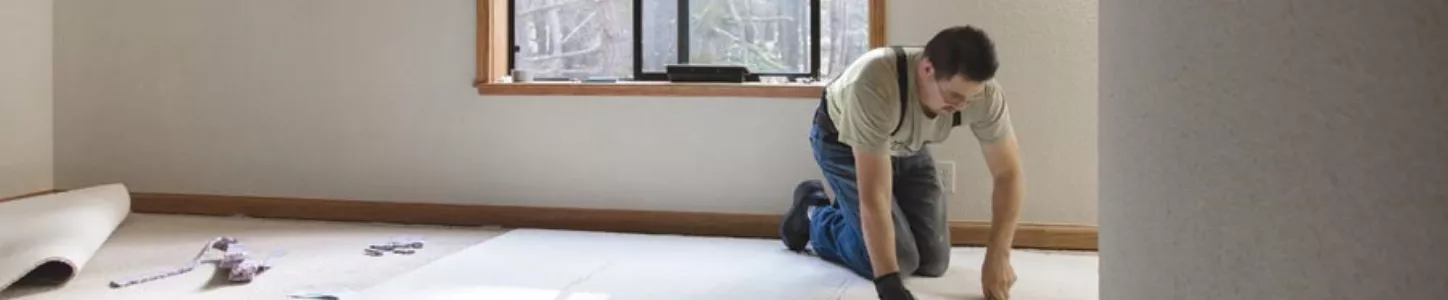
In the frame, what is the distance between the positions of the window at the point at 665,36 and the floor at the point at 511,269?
20.3 inches

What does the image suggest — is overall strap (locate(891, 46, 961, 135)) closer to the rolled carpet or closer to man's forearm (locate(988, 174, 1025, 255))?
man's forearm (locate(988, 174, 1025, 255))

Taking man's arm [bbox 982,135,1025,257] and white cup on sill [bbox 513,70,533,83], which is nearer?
man's arm [bbox 982,135,1025,257]

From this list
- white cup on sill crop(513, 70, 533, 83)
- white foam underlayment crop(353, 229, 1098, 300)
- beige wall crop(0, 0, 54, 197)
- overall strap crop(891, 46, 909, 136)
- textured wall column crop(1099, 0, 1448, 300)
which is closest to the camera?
textured wall column crop(1099, 0, 1448, 300)

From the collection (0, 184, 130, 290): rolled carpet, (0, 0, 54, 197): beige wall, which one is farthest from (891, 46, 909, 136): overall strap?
(0, 0, 54, 197): beige wall

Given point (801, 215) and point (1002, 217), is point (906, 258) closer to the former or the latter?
point (1002, 217)

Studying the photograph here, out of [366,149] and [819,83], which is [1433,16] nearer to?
[819,83]

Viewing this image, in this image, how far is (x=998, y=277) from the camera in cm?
224

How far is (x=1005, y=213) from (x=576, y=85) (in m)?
1.42

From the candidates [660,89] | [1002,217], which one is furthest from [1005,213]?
[660,89]

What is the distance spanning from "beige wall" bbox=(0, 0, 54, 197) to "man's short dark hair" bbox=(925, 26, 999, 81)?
286 cm

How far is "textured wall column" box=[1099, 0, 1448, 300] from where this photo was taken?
661mm

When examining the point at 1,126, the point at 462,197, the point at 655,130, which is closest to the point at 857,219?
the point at 655,130

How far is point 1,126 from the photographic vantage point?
3377 mm

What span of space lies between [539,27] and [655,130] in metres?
0.49
